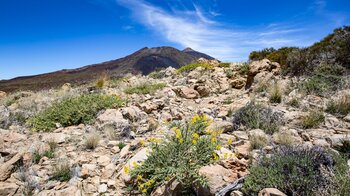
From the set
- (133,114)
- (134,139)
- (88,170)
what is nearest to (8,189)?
(88,170)

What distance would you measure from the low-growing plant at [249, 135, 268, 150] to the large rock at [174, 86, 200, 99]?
15.0 feet

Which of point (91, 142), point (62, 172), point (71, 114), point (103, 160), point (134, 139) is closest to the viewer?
point (62, 172)

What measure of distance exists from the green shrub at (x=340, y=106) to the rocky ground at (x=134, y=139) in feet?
0.52

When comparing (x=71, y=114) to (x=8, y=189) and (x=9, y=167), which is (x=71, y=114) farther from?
(x=8, y=189)

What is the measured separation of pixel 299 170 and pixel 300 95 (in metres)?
4.18

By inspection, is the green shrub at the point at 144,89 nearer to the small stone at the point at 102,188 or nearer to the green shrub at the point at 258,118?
the green shrub at the point at 258,118

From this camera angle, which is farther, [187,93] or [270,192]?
[187,93]

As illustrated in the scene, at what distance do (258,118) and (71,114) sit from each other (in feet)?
15.4

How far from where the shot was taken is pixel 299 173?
2879 mm

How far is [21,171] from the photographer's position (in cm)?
436

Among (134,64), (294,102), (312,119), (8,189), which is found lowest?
(8,189)

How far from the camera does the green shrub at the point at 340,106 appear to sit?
202 inches

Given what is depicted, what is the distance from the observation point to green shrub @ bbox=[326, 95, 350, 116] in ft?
16.8

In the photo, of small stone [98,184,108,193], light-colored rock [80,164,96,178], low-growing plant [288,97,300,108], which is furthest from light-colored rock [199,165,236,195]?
low-growing plant [288,97,300,108]
